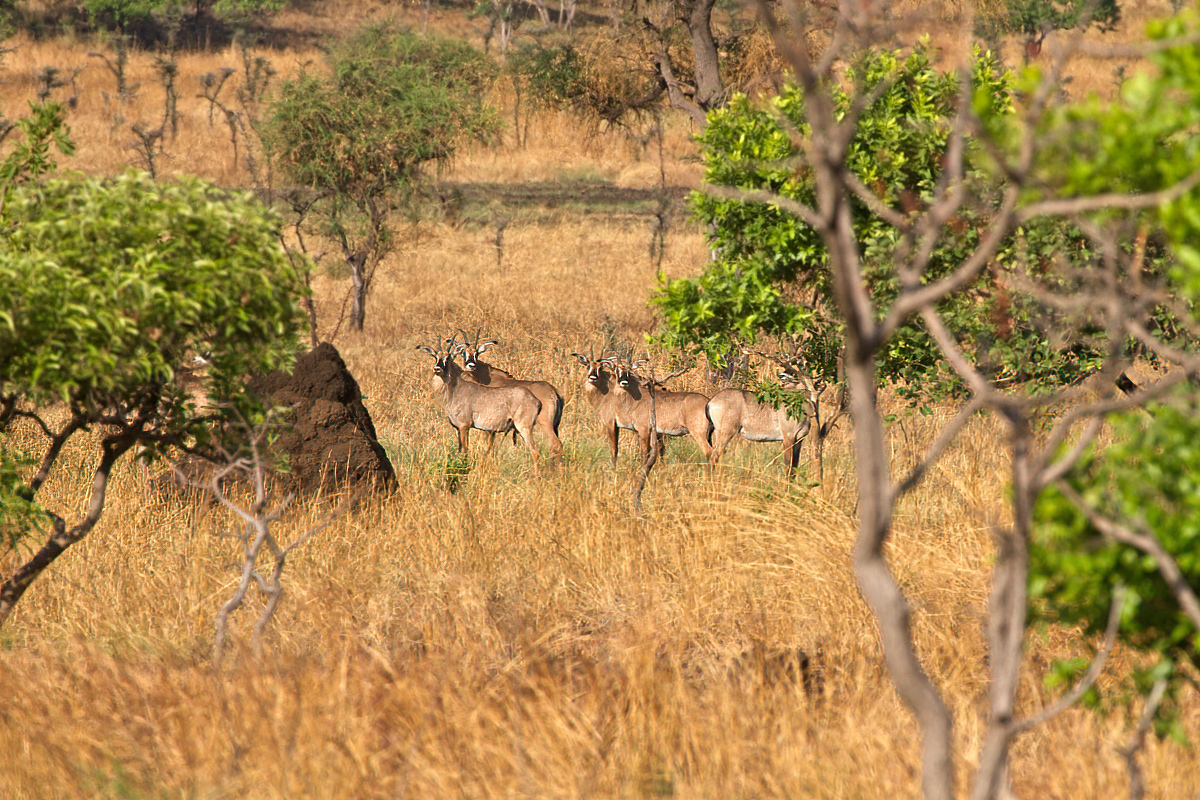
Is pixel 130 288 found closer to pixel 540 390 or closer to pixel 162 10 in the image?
pixel 540 390

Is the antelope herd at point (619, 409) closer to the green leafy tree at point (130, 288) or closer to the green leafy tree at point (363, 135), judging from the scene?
the green leafy tree at point (130, 288)

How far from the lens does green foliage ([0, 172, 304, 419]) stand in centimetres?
423

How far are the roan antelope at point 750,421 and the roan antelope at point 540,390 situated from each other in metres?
1.49

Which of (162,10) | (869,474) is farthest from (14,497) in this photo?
(162,10)

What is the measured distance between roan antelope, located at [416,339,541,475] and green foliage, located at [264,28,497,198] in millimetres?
8225

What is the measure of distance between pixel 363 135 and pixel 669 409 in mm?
10145

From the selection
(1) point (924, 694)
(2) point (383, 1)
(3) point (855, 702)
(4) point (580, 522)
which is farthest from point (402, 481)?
(2) point (383, 1)

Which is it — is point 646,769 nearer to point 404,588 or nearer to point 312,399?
point 404,588

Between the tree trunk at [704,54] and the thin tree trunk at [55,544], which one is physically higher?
the tree trunk at [704,54]

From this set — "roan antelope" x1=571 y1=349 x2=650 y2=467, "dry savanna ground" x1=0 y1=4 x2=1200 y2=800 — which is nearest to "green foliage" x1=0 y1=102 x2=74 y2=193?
"dry savanna ground" x1=0 y1=4 x2=1200 y2=800

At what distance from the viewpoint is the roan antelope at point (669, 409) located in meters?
9.53

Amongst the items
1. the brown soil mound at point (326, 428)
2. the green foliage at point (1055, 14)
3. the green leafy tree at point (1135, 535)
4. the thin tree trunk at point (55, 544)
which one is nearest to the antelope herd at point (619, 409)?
the brown soil mound at point (326, 428)

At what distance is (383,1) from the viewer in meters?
62.9

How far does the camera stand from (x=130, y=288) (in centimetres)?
434
